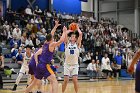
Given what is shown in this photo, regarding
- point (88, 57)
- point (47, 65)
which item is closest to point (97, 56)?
point (88, 57)

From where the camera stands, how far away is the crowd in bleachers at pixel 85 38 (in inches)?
803

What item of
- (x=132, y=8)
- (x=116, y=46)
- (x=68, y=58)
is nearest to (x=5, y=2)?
(x=116, y=46)

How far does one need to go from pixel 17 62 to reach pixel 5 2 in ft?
32.0

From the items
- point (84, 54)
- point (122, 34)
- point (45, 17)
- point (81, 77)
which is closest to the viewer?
point (81, 77)

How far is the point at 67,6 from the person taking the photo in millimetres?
32438

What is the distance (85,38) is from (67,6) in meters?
7.96

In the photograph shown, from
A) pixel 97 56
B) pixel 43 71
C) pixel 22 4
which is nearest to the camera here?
pixel 43 71

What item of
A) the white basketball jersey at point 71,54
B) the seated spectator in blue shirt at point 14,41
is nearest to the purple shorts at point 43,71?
the white basketball jersey at point 71,54

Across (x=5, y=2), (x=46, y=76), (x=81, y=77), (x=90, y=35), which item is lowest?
(x=81, y=77)

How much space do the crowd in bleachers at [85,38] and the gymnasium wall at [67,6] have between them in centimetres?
329

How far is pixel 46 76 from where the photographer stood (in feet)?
26.3

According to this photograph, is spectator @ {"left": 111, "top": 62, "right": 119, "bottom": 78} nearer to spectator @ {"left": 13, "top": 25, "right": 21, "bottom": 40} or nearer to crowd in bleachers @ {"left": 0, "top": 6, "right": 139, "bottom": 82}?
crowd in bleachers @ {"left": 0, "top": 6, "right": 139, "bottom": 82}

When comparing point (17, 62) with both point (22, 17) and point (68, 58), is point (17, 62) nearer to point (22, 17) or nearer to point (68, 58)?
point (22, 17)

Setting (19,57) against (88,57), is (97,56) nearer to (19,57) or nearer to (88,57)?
(88,57)
